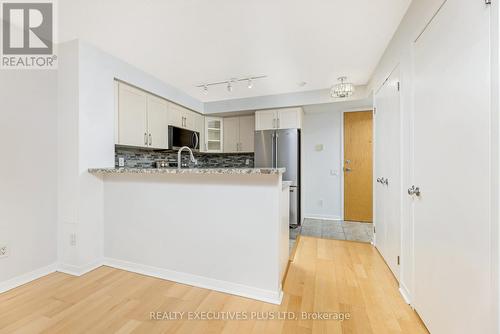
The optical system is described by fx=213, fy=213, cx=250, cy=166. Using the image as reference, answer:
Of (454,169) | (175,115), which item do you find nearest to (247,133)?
(175,115)

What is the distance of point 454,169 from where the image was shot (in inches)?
43.4

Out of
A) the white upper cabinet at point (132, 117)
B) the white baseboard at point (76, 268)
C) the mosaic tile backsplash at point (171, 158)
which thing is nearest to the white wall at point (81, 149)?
the white baseboard at point (76, 268)

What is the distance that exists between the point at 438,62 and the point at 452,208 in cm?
84

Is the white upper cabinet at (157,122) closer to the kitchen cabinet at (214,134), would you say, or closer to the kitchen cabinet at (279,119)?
the kitchen cabinet at (214,134)

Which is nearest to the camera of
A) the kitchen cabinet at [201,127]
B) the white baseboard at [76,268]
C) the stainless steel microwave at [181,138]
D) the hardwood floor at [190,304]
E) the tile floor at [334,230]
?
the hardwood floor at [190,304]

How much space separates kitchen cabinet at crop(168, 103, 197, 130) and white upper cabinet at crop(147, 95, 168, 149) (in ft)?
0.45

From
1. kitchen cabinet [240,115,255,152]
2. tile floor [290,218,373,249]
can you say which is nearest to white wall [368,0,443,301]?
tile floor [290,218,373,249]

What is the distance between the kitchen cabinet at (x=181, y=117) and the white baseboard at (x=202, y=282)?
2.11m

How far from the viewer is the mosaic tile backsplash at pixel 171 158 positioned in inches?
120

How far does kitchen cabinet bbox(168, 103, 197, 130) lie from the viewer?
3.46 metres

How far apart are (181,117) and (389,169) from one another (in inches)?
124

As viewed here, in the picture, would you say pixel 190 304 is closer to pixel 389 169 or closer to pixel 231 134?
pixel 389 169

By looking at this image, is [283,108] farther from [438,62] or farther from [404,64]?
[438,62]

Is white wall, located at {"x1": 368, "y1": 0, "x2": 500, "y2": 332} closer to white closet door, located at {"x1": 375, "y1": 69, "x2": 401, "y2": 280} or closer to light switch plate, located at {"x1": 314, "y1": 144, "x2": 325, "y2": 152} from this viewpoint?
white closet door, located at {"x1": 375, "y1": 69, "x2": 401, "y2": 280}
